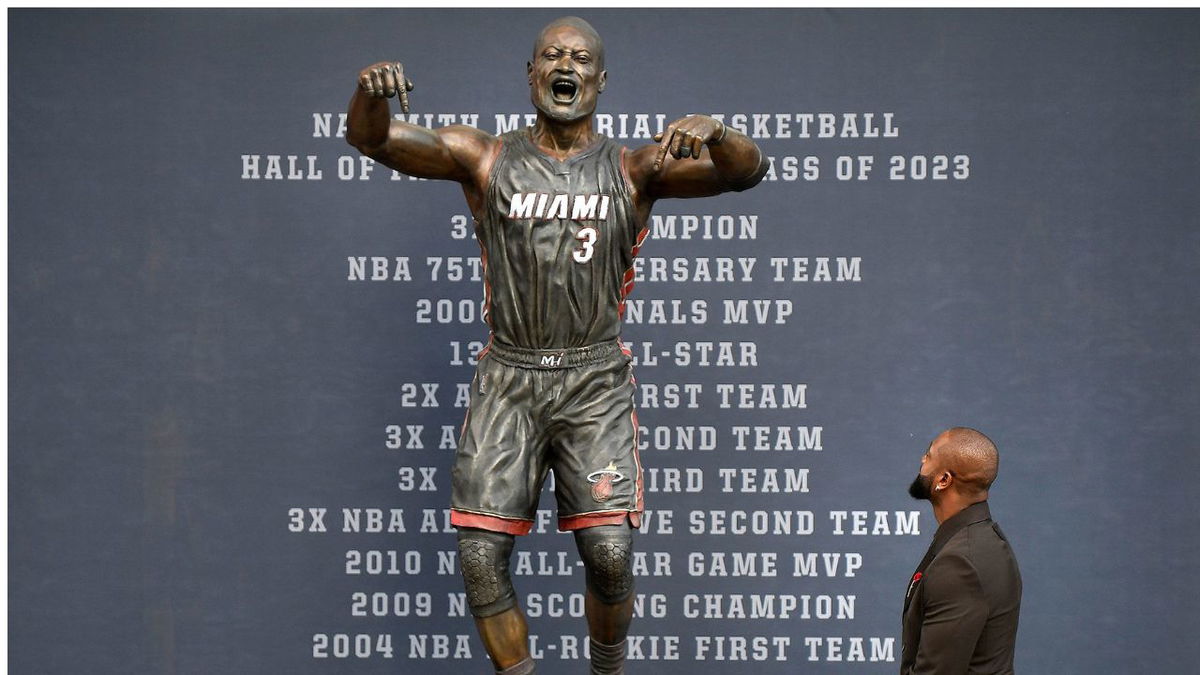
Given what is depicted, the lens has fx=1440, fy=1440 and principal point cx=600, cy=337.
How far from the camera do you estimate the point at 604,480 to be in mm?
3812

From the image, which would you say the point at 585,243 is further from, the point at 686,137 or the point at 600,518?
the point at 600,518

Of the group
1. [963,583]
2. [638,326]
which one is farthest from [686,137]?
[638,326]

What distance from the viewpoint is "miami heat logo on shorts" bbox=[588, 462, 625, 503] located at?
3.80m

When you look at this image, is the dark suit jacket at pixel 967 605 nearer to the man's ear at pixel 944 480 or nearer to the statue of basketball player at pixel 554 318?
the man's ear at pixel 944 480

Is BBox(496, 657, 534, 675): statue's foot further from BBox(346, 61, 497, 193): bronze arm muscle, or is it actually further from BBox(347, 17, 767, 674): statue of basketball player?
BBox(346, 61, 497, 193): bronze arm muscle

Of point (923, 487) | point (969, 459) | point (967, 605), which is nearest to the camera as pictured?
point (967, 605)

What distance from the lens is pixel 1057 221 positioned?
5105 mm

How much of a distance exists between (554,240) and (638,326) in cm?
131

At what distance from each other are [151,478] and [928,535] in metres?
2.75

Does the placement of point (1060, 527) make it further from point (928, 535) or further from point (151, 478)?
point (151, 478)

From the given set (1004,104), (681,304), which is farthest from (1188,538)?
(681,304)

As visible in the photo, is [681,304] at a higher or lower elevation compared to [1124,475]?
higher

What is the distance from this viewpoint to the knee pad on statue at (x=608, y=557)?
3.79 m

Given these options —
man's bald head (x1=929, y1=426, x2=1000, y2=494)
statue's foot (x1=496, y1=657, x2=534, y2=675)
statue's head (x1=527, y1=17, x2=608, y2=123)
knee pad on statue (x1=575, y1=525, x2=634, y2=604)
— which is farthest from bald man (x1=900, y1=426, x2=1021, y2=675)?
statue's head (x1=527, y1=17, x2=608, y2=123)
